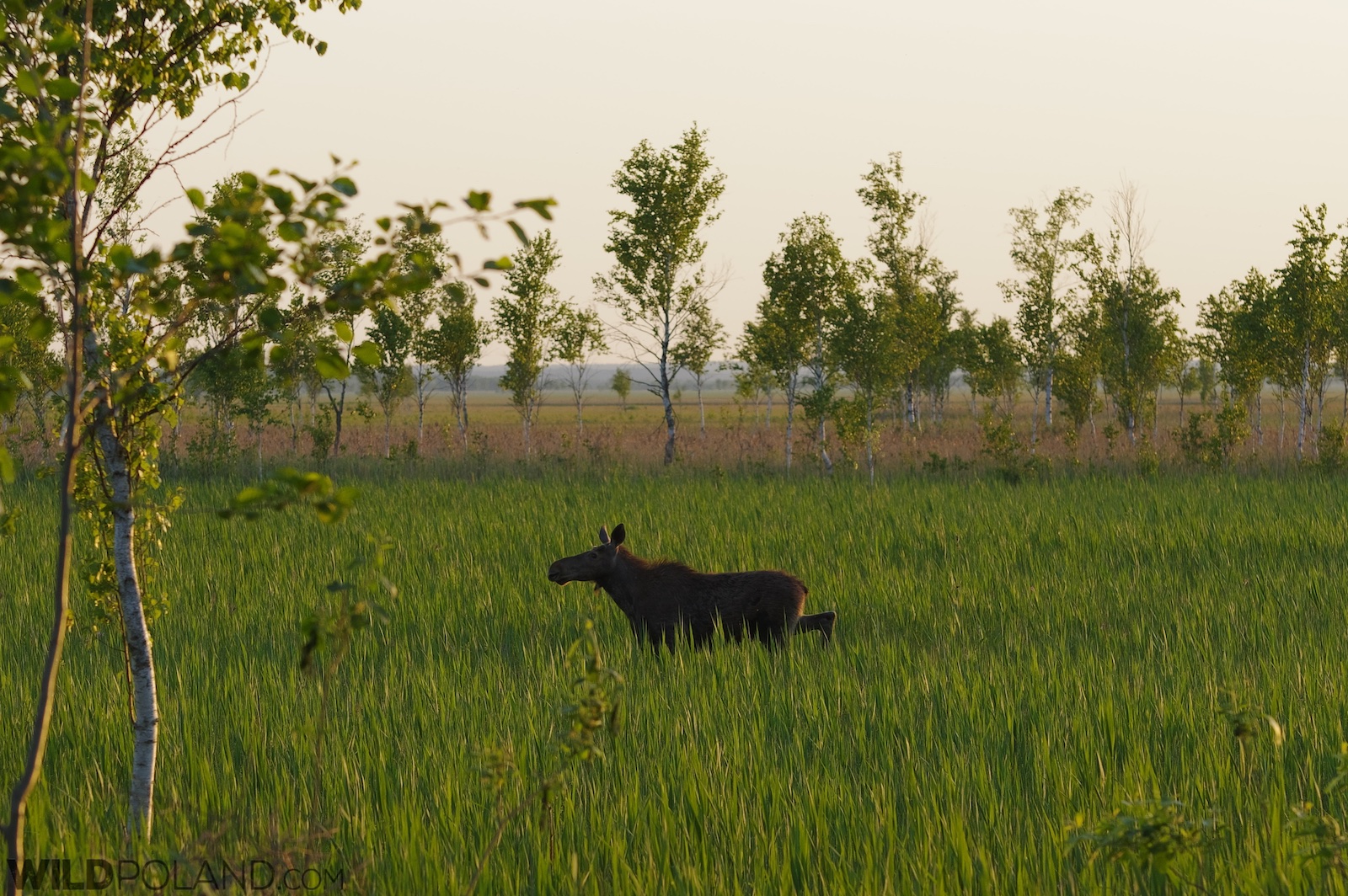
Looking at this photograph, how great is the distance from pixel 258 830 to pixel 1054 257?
167ft

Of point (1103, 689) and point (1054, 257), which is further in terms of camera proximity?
point (1054, 257)

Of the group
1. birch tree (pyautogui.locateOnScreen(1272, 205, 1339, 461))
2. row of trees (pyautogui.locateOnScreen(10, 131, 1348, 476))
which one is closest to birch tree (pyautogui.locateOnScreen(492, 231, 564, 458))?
row of trees (pyautogui.locateOnScreen(10, 131, 1348, 476))

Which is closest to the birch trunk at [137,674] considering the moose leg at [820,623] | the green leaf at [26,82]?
the green leaf at [26,82]

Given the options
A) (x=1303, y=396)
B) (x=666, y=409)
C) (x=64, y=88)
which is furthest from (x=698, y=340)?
(x=64, y=88)

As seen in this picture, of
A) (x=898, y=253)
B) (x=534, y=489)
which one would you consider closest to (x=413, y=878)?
(x=534, y=489)

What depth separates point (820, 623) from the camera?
916 centimetres

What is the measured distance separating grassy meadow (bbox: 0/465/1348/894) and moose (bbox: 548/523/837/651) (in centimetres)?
42

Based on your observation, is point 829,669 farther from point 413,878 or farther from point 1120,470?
point 1120,470

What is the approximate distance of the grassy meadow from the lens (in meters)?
4.48

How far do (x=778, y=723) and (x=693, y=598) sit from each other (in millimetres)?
2492

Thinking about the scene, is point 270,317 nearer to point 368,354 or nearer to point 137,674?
point 368,354

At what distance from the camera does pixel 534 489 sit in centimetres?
2203

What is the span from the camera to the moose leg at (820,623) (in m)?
9.14

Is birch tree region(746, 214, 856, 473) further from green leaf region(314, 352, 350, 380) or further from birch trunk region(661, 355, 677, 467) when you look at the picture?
green leaf region(314, 352, 350, 380)
